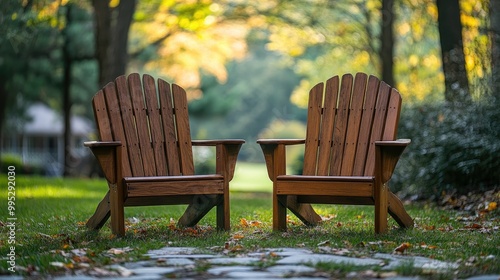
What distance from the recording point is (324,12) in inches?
767

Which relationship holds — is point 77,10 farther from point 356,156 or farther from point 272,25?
point 356,156

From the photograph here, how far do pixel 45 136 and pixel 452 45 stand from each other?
25.2 meters

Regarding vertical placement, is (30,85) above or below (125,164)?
above

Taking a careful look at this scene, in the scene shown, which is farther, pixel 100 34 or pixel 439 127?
pixel 100 34

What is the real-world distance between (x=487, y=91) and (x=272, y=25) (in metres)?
12.1

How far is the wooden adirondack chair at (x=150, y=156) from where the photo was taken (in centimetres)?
571

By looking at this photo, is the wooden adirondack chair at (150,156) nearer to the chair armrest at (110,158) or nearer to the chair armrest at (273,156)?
the chair armrest at (110,158)

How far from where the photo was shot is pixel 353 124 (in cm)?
639

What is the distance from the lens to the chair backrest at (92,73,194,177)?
6.25 meters

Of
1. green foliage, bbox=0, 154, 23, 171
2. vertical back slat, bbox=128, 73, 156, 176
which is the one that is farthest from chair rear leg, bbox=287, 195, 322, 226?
green foliage, bbox=0, 154, 23, 171

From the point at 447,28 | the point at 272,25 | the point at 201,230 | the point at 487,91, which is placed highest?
the point at 272,25

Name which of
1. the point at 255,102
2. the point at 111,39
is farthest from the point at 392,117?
the point at 255,102

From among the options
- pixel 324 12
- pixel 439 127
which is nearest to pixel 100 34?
pixel 324 12

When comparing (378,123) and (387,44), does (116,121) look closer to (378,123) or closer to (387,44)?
(378,123)
